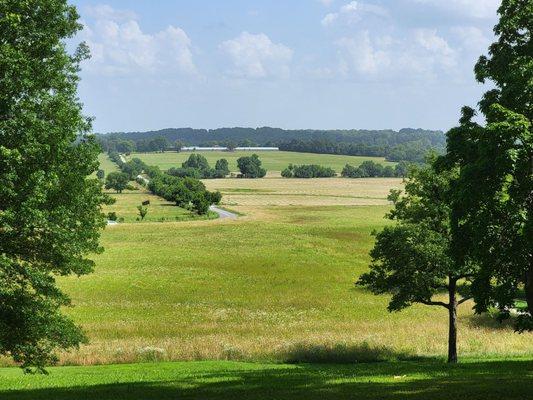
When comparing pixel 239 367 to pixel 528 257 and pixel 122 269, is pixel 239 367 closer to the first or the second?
pixel 528 257

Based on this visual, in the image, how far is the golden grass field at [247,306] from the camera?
35.6 meters

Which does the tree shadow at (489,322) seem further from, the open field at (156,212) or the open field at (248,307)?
the open field at (156,212)

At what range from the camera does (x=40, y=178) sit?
17891 mm

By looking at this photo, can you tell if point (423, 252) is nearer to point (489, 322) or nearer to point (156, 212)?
point (489, 322)

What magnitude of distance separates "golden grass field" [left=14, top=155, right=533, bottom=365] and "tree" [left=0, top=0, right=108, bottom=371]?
12.0 metres

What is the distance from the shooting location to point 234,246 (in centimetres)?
9838

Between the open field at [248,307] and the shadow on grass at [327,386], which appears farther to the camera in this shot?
the open field at [248,307]

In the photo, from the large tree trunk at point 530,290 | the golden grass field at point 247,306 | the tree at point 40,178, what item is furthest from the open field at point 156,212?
the large tree trunk at point 530,290

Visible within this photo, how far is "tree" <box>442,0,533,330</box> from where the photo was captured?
59.2ft

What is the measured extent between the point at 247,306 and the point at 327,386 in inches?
1299

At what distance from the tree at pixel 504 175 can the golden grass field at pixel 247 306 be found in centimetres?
1527

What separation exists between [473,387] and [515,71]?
10.6 meters

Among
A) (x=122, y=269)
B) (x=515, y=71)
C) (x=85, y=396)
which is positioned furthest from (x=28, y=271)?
(x=122, y=269)

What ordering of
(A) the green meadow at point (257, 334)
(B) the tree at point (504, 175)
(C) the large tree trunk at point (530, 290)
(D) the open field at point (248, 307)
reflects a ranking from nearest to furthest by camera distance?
(B) the tree at point (504, 175), (C) the large tree trunk at point (530, 290), (A) the green meadow at point (257, 334), (D) the open field at point (248, 307)
